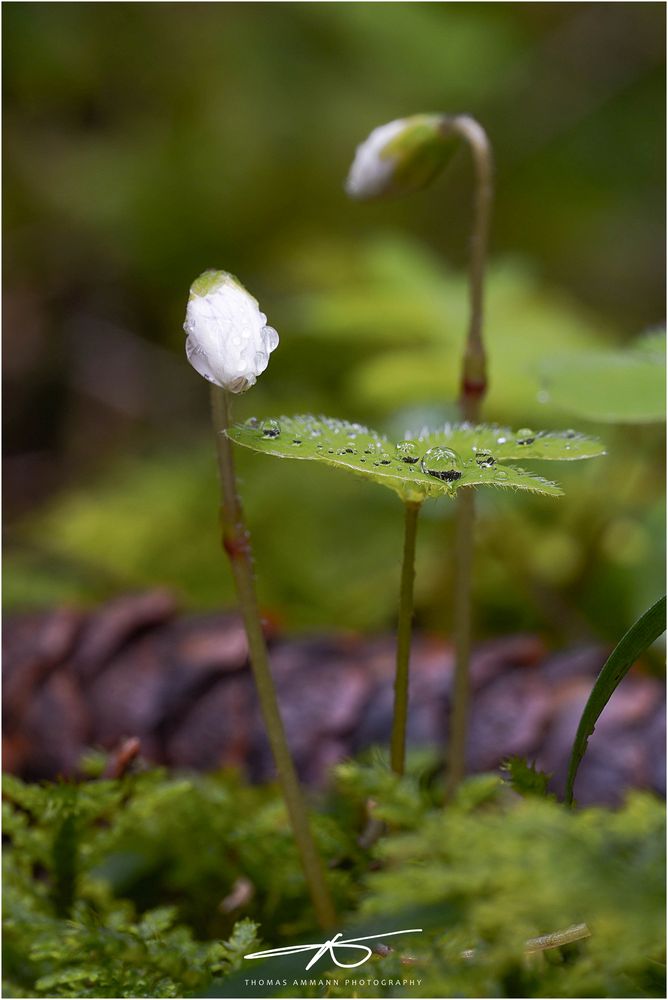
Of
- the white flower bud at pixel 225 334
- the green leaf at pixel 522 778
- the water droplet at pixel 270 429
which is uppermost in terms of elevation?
the white flower bud at pixel 225 334

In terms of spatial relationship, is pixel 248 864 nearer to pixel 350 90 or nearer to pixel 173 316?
pixel 173 316

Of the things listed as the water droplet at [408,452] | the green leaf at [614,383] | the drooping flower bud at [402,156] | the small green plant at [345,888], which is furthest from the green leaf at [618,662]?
the drooping flower bud at [402,156]

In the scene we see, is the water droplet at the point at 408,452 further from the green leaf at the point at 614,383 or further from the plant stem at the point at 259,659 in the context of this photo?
the green leaf at the point at 614,383

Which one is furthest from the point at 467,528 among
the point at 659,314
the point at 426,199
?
the point at 426,199

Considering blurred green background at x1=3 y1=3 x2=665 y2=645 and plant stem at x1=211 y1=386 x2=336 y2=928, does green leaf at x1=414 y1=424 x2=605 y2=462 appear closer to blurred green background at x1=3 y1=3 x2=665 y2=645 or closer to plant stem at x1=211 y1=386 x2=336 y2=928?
plant stem at x1=211 y1=386 x2=336 y2=928

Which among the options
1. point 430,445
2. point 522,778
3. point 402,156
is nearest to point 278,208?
point 402,156
